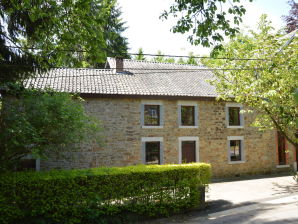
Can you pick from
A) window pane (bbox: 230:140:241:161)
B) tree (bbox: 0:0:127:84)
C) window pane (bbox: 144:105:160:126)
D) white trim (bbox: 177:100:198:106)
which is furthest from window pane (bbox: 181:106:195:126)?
tree (bbox: 0:0:127:84)

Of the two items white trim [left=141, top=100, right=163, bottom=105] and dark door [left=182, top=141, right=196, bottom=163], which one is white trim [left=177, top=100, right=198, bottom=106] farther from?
dark door [left=182, top=141, right=196, bottom=163]

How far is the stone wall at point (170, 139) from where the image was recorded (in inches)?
569

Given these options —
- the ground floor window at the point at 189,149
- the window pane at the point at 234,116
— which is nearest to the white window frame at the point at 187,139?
the ground floor window at the point at 189,149

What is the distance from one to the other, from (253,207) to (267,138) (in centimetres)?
987

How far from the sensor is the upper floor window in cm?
1580

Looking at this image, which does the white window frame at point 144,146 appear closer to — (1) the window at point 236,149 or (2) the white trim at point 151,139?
(2) the white trim at point 151,139

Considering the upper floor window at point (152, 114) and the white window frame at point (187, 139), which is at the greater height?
the upper floor window at point (152, 114)

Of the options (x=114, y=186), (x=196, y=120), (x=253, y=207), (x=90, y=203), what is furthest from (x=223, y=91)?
(x=90, y=203)

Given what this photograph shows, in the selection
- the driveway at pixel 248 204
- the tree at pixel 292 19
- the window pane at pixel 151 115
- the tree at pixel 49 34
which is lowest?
the driveway at pixel 248 204

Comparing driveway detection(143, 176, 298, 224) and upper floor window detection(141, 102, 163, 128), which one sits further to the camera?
upper floor window detection(141, 102, 163, 128)

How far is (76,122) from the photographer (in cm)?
858

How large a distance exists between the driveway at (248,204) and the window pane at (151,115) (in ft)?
16.8

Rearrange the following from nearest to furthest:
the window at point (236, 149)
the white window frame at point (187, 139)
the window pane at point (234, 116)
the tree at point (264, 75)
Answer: the tree at point (264, 75) < the white window frame at point (187, 139) < the window at point (236, 149) < the window pane at point (234, 116)

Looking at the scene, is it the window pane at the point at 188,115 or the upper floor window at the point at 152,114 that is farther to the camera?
the window pane at the point at 188,115
